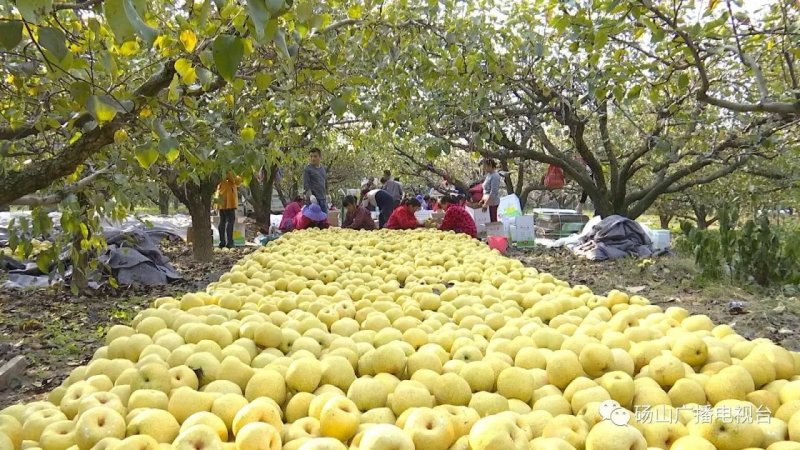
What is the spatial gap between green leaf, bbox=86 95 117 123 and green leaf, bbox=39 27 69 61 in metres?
0.62

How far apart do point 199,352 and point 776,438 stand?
1.97 meters

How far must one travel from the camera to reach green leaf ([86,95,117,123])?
6.52 ft

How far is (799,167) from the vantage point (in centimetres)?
1315

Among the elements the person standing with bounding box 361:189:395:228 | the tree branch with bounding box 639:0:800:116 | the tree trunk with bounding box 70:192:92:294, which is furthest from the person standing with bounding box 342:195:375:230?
the tree branch with bounding box 639:0:800:116

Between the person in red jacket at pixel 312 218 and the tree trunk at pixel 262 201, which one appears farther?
the tree trunk at pixel 262 201

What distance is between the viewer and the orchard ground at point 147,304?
4.91 meters

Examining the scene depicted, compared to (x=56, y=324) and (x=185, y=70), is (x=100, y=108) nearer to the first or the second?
(x=185, y=70)

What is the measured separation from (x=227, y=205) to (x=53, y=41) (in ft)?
37.1

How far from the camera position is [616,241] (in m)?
Answer: 10.4

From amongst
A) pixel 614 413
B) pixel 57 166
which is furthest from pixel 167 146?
pixel 614 413

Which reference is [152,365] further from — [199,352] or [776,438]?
[776,438]

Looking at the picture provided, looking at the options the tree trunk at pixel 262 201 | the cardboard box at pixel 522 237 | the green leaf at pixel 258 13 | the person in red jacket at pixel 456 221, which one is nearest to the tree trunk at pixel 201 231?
the person in red jacket at pixel 456 221

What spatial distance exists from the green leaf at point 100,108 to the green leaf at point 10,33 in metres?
0.69

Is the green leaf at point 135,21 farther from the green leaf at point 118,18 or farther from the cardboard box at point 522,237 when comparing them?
the cardboard box at point 522,237
